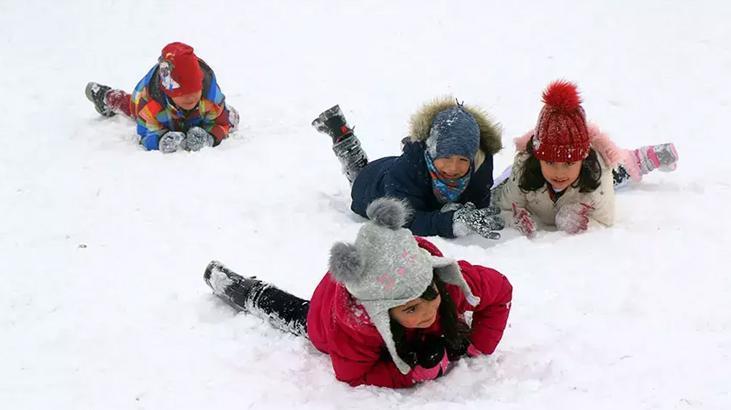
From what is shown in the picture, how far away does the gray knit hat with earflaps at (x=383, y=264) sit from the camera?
7.91 ft

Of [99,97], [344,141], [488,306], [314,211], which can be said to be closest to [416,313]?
[488,306]

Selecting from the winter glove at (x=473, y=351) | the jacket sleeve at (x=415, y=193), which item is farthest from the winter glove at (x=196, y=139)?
the winter glove at (x=473, y=351)

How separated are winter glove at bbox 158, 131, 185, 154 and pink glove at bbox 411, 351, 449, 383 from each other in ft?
10.2

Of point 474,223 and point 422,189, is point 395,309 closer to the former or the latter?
point 474,223

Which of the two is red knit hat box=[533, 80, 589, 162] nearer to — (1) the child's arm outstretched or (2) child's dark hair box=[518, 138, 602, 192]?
(2) child's dark hair box=[518, 138, 602, 192]

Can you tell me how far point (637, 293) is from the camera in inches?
133

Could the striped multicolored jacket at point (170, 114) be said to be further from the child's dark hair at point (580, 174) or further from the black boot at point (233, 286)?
the child's dark hair at point (580, 174)

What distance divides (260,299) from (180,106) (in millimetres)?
2570

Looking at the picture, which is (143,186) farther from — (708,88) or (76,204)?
(708,88)

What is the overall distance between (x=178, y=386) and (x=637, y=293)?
199 cm

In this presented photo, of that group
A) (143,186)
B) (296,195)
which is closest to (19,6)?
(143,186)

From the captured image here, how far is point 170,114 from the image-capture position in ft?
18.1

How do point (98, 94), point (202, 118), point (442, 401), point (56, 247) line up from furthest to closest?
point (98, 94) < point (202, 118) < point (56, 247) < point (442, 401)

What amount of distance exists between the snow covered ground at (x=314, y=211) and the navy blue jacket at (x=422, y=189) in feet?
0.66
